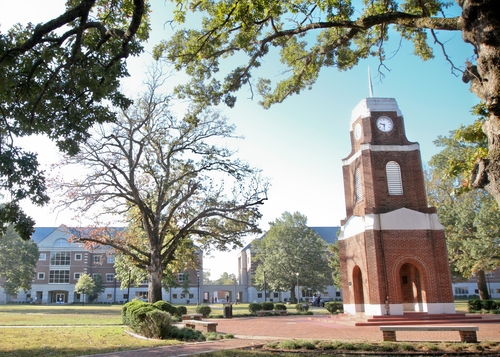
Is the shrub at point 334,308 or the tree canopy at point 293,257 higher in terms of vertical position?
the tree canopy at point 293,257

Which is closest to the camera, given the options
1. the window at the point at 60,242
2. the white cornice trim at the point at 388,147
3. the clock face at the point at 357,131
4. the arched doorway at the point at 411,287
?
the arched doorway at the point at 411,287

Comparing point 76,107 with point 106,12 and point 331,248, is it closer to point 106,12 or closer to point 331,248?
point 106,12

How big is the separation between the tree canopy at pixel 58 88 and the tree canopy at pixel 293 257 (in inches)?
1784

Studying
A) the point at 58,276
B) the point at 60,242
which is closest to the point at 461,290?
the point at 58,276

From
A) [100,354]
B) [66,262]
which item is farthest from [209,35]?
[66,262]

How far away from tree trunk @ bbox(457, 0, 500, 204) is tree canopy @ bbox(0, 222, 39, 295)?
6328 centimetres

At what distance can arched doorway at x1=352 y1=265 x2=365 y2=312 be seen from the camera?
77.4ft

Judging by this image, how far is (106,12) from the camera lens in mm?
10766

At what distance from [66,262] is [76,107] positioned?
2823 inches

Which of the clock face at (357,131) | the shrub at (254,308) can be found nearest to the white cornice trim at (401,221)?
the clock face at (357,131)

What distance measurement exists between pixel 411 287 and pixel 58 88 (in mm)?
21096

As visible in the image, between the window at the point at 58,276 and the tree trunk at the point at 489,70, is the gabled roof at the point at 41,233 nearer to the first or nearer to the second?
the window at the point at 58,276

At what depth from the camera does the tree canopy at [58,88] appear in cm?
825

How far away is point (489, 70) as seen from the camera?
6.93 m
